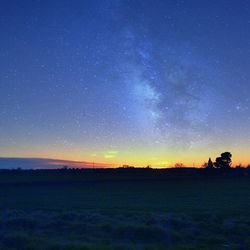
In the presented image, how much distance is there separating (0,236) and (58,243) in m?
4.15

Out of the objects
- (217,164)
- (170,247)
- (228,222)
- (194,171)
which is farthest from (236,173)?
(170,247)

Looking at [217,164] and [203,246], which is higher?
[217,164]

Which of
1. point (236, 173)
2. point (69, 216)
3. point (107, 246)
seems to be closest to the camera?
point (107, 246)

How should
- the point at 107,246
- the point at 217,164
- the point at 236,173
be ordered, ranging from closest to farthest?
the point at 107,246 < the point at 236,173 < the point at 217,164

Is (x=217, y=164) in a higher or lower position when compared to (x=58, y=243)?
higher

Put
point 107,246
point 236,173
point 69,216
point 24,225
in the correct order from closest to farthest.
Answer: point 107,246, point 24,225, point 69,216, point 236,173

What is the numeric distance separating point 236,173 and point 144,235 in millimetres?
114910

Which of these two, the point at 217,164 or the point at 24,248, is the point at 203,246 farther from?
the point at 217,164

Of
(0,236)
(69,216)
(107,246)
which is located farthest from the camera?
(69,216)

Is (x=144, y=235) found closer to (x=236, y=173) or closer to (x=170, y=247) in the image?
(x=170, y=247)

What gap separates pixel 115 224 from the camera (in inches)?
1029

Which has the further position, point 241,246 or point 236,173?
point 236,173

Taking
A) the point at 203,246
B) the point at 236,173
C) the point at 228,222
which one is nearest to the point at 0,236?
the point at 203,246

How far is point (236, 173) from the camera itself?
133000 millimetres
